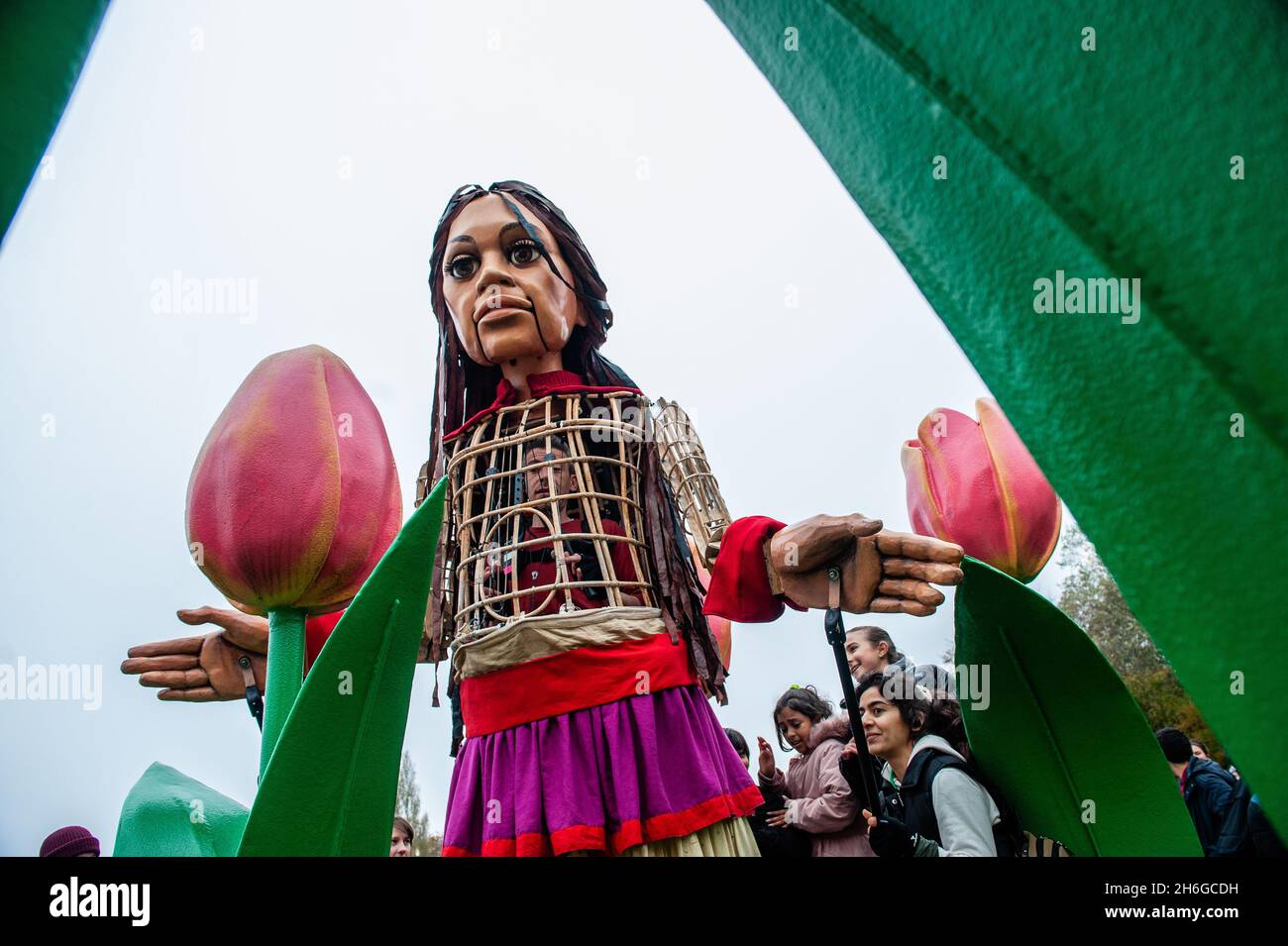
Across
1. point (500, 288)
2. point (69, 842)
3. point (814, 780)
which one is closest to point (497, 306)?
point (500, 288)

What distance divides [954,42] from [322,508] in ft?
3.81

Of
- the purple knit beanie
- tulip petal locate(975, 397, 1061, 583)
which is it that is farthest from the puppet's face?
the purple knit beanie

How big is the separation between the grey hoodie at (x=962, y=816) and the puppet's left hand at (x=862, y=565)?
0.45 metres

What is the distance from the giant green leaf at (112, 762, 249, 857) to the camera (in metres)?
1.28

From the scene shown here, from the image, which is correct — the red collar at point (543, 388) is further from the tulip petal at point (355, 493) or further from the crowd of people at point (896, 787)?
the crowd of people at point (896, 787)

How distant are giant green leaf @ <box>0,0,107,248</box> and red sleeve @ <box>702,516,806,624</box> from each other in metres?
1.00

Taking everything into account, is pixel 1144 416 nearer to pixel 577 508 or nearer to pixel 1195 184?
pixel 1195 184

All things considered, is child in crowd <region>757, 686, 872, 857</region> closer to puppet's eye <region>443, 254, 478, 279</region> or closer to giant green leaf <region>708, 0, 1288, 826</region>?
puppet's eye <region>443, 254, 478, 279</region>

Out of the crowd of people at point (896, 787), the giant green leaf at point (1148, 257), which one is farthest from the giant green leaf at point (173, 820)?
the giant green leaf at point (1148, 257)

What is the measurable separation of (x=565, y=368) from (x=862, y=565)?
2.37 feet

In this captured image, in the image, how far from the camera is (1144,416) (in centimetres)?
27

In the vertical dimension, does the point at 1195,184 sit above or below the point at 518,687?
above

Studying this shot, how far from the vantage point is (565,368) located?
5.20 feet

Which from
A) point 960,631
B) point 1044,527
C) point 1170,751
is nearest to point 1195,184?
point 960,631
